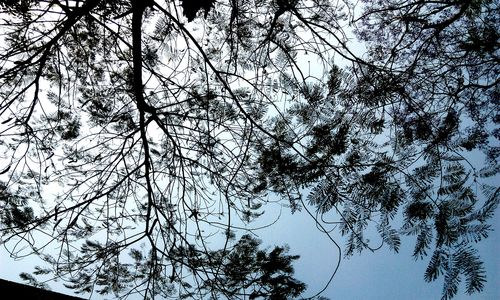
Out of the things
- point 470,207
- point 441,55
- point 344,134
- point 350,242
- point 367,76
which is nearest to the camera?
point 470,207

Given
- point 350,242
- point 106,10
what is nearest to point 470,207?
point 350,242

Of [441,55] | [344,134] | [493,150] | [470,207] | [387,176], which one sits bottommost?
[470,207]

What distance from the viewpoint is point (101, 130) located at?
2646 mm

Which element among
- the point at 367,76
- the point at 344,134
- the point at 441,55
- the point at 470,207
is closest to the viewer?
Answer: the point at 470,207

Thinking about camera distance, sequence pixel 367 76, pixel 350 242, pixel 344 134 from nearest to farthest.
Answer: pixel 350 242 → pixel 344 134 → pixel 367 76

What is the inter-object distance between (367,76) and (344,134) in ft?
1.98

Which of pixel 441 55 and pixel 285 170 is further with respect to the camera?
pixel 441 55

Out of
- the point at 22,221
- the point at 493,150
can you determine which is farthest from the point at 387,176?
the point at 22,221

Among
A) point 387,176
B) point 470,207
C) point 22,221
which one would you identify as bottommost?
point 22,221

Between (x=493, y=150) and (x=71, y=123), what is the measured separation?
3778mm

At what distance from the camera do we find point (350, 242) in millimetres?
2428

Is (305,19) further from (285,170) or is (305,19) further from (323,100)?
(285,170)

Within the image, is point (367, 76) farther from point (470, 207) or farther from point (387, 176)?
point (470, 207)

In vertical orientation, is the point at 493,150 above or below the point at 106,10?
below
